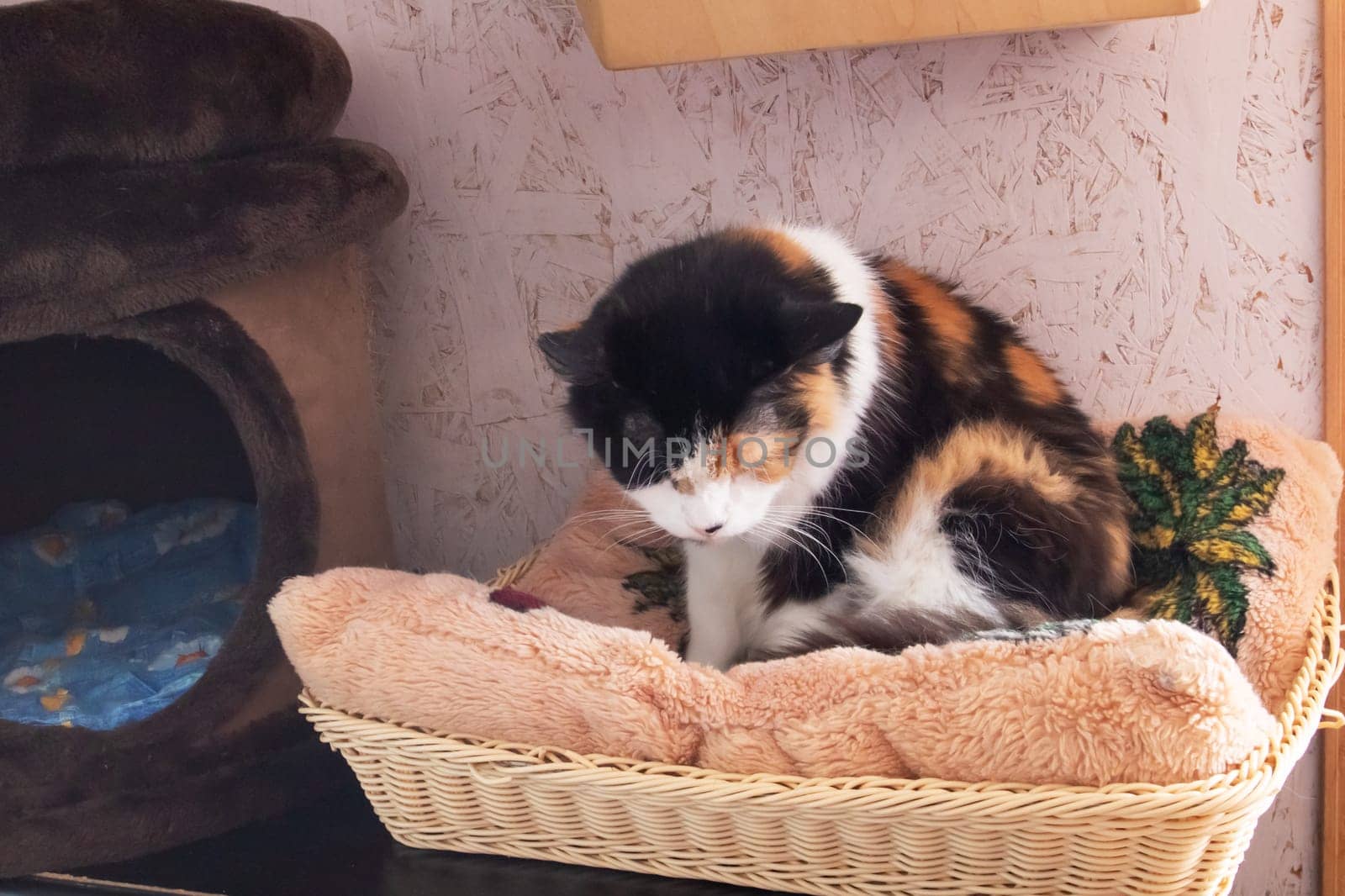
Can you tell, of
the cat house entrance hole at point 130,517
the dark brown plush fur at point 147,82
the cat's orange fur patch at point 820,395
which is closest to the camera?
the cat's orange fur patch at point 820,395

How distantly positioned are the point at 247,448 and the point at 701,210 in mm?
784

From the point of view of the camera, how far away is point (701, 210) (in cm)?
168

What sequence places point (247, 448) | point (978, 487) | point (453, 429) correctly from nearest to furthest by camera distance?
point (978, 487) → point (247, 448) → point (453, 429)

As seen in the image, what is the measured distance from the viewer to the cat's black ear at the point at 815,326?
1.00 meters

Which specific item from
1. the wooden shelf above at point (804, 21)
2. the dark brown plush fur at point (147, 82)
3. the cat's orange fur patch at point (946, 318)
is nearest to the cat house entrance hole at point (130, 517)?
the dark brown plush fur at point (147, 82)

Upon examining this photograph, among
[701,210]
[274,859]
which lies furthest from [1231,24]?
[274,859]

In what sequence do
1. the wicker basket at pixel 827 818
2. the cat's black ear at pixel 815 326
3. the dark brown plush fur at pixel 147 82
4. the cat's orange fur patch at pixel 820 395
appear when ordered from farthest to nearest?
the dark brown plush fur at pixel 147 82 → the cat's orange fur patch at pixel 820 395 → the cat's black ear at pixel 815 326 → the wicker basket at pixel 827 818

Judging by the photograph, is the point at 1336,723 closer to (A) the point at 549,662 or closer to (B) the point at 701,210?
(A) the point at 549,662

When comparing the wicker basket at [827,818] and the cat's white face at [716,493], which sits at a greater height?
the cat's white face at [716,493]

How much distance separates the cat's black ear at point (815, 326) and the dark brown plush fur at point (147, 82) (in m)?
0.81

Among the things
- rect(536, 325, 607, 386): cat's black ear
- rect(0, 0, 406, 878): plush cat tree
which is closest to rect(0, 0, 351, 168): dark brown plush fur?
rect(0, 0, 406, 878): plush cat tree

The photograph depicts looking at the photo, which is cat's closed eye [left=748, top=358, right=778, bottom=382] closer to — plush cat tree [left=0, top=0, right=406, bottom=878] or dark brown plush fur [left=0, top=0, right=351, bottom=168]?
plush cat tree [left=0, top=0, right=406, bottom=878]

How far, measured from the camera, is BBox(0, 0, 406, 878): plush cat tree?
4.07ft

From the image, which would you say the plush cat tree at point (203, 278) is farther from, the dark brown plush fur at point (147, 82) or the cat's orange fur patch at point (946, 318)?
the cat's orange fur patch at point (946, 318)
